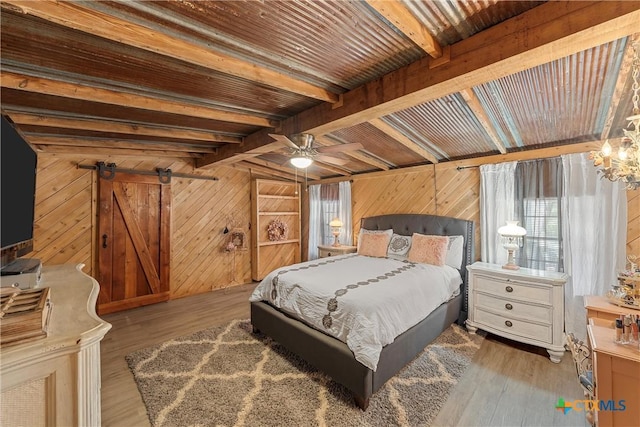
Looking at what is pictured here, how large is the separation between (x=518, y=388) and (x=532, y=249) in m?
1.64

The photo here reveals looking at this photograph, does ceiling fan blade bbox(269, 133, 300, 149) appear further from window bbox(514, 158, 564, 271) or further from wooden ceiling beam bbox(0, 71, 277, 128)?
window bbox(514, 158, 564, 271)

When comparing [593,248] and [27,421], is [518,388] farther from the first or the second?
[27,421]

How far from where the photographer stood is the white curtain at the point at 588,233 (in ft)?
8.19

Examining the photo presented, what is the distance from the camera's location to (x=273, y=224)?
18.2ft

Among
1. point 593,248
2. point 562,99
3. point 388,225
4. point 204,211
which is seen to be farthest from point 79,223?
point 593,248

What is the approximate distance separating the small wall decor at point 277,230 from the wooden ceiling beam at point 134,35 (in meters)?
3.93

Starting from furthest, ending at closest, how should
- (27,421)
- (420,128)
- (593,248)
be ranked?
(420,128) < (593,248) < (27,421)

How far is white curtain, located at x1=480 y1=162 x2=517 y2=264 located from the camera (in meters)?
3.20

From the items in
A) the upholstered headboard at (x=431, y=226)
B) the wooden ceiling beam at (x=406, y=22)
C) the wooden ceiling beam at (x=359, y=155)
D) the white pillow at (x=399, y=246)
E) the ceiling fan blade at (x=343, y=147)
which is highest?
the wooden ceiling beam at (x=406, y=22)

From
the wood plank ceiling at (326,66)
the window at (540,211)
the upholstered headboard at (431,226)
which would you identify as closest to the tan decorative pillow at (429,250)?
the upholstered headboard at (431,226)

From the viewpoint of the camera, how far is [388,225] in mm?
4461

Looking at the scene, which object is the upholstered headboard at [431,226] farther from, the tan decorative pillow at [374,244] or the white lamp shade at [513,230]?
the white lamp shade at [513,230]

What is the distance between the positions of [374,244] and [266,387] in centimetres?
255

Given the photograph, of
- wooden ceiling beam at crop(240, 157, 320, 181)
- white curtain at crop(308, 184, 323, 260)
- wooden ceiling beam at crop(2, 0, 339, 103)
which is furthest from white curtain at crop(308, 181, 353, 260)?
wooden ceiling beam at crop(2, 0, 339, 103)
